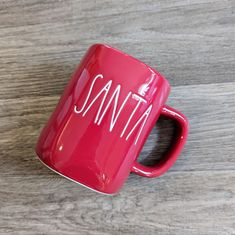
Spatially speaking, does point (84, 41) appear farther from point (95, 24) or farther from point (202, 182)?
point (202, 182)

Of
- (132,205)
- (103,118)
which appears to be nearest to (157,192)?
(132,205)

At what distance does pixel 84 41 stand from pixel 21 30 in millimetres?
109

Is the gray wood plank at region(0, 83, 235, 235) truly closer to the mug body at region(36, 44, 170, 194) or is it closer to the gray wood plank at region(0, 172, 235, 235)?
the gray wood plank at region(0, 172, 235, 235)

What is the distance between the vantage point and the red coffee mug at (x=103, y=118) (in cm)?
53

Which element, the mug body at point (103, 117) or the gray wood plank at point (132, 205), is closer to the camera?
the mug body at point (103, 117)

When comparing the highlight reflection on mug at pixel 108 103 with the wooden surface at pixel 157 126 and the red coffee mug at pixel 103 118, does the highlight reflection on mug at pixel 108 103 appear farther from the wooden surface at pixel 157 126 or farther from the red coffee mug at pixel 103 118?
the wooden surface at pixel 157 126

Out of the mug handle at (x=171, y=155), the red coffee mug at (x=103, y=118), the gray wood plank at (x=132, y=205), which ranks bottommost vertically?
the gray wood plank at (x=132, y=205)

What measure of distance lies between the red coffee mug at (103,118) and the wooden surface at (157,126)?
100 mm

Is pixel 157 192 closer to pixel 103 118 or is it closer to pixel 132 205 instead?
pixel 132 205

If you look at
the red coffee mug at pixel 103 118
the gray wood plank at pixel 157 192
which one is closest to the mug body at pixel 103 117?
the red coffee mug at pixel 103 118

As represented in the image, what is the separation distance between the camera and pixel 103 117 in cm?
53

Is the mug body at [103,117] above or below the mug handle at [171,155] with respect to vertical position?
above

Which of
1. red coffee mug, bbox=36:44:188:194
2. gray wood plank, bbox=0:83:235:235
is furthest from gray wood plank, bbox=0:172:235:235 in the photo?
red coffee mug, bbox=36:44:188:194

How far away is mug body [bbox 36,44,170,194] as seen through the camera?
20.9 inches
